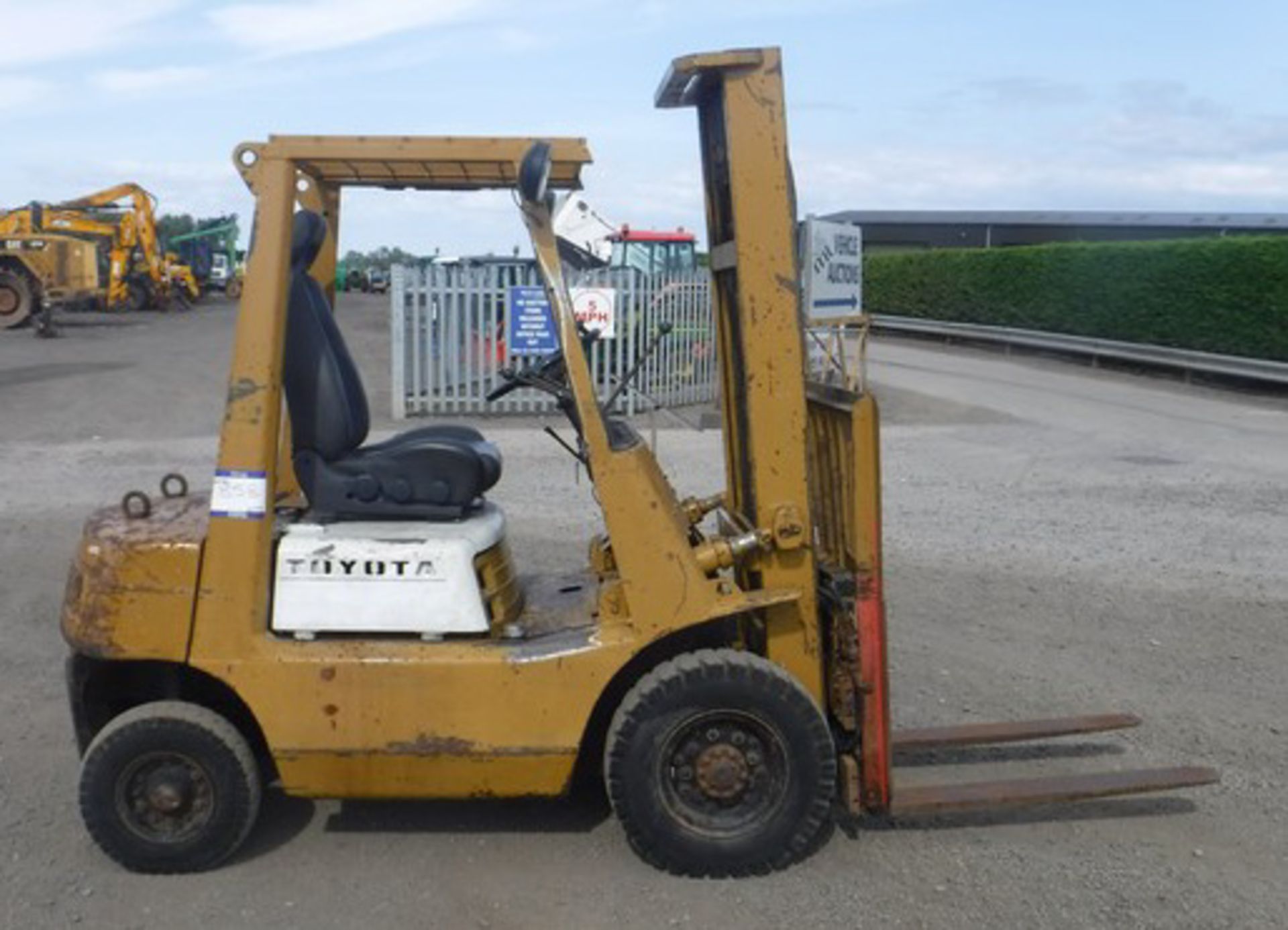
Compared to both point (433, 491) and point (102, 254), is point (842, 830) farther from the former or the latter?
point (102, 254)

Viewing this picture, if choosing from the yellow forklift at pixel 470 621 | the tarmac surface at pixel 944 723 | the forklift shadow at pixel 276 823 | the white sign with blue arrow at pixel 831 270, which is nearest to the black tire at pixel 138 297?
the tarmac surface at pixel 944 723

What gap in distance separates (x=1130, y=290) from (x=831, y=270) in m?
10.1

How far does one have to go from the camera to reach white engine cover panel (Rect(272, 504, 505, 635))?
447 cm

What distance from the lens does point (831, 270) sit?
17891mm

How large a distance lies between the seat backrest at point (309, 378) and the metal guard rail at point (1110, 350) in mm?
19129

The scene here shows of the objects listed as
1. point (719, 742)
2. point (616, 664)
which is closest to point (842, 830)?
point (719, 742)

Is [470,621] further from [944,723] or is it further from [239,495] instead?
[944,723]

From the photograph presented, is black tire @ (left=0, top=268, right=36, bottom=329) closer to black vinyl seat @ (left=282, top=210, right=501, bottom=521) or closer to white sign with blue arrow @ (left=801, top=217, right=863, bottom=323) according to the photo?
white sign with blue arrow @ (left=801, top=217, right=863, bottom=323)

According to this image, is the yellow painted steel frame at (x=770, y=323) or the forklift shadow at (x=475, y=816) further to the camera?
the forklift shadow at (x=475, y=816)

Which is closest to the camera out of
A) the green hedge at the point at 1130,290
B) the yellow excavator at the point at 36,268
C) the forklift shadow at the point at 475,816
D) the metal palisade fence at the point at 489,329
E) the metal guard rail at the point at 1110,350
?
the forklift shadow at the point at 475,816

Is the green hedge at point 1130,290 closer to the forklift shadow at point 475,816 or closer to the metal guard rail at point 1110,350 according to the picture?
the metal guard rail at point 1110,350

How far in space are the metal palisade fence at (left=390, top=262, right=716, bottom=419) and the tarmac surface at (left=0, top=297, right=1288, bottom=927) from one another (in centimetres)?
208

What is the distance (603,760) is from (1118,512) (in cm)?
783

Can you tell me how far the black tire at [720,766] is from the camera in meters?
4.39
